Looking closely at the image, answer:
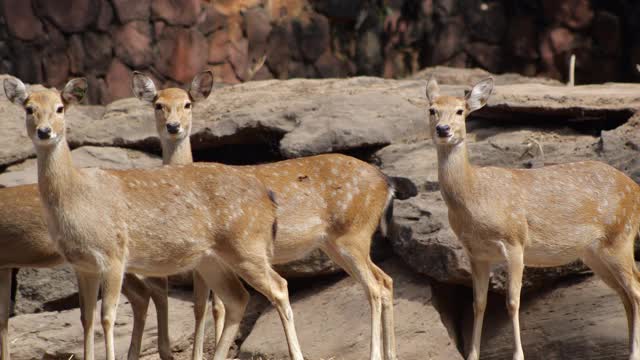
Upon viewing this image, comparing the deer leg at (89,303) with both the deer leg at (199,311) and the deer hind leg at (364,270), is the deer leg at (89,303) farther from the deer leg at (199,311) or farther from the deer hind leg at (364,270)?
the deer hind leg at (364,270)

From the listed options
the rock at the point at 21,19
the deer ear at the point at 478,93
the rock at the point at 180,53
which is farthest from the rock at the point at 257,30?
the deer ear at the point at 478,93

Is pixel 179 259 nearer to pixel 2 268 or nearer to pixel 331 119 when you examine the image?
pixel 2 268

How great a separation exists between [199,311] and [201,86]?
2270 mm

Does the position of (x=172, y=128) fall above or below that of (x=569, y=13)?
above

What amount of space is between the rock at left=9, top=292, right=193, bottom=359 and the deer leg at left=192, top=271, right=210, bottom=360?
4.66 feet

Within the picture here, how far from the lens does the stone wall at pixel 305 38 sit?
45.9 feet

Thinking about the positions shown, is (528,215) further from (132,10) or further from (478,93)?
(132,10)

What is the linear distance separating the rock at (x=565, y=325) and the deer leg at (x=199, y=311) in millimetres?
2430

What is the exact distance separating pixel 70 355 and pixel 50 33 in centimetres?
486

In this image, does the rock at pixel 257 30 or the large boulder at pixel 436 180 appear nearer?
the large boulder at pixel 436 180

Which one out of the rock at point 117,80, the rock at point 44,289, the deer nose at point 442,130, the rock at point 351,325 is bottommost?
the rock at point 351,325

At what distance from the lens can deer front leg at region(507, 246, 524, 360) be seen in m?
9.02

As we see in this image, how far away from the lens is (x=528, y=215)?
9312 mm

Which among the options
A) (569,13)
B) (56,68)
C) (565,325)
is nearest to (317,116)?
(565,325)
